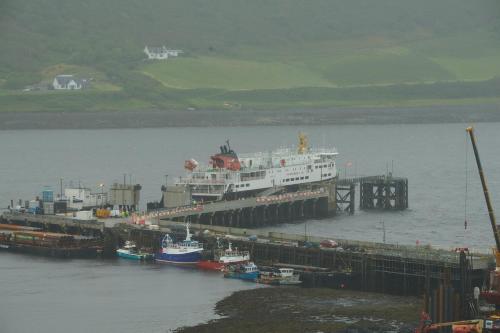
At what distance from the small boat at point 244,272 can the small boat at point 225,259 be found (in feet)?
4.22

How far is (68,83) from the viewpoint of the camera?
19562 cm

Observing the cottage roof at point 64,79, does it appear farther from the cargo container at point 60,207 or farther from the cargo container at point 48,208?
the cargo container at point 60,207

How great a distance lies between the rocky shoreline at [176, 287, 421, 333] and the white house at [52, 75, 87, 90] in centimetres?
13833

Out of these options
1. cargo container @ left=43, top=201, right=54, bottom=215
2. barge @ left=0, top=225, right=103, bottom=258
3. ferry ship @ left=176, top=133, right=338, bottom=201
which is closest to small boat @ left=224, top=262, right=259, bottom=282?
barge @ left=0, top=225, right=103, bottom=258

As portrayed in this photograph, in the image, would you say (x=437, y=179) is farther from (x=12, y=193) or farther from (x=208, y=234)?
(x=208, y=234)

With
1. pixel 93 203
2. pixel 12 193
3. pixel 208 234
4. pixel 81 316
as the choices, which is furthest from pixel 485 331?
pixel 12 193

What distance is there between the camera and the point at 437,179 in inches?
4318

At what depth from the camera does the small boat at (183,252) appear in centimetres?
6625

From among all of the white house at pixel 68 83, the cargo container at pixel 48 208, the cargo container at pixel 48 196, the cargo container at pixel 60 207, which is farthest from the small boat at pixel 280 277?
the white house at pixel 68 83

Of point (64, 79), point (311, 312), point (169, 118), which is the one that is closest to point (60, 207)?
point (311, 312)

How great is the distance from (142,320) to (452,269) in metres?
11.5

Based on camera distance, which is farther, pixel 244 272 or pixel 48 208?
pixel 48 208

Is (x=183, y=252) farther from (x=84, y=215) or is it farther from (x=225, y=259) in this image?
(x=84, y=215)

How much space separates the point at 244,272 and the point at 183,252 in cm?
478
